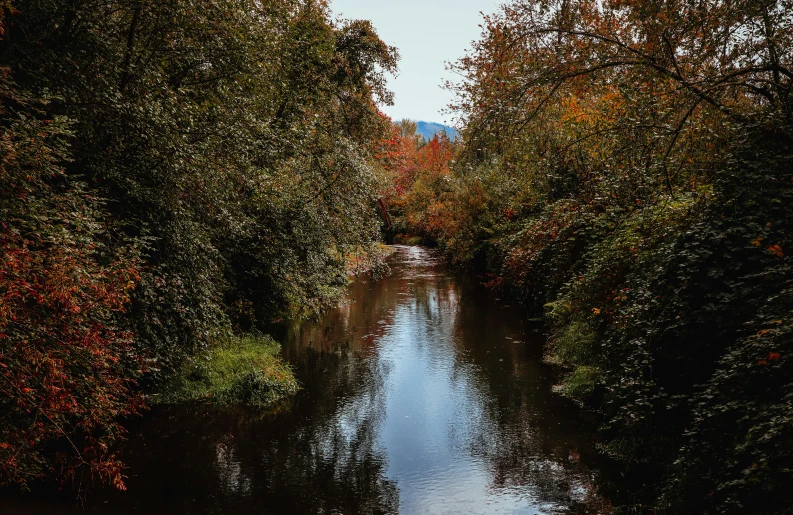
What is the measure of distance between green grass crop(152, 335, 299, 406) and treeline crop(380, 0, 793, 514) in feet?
22.3

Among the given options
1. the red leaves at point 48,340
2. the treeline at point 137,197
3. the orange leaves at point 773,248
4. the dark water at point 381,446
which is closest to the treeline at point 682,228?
the orange leaves at point 773,248

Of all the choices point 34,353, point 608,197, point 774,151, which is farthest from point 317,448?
point 774,151

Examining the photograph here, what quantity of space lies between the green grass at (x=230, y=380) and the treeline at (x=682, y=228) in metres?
6.79

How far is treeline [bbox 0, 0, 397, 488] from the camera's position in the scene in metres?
5.98

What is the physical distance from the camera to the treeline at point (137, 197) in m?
5.98

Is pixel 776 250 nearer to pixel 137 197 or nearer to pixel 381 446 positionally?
pixel 381 446

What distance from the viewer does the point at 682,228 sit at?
857 centimetres

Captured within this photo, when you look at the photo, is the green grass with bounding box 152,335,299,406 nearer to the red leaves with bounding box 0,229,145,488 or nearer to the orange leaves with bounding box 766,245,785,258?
the red leaves with bounding box 0,229,145,488

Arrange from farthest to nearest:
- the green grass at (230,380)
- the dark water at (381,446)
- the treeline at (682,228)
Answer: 1. the green grass at (230,380)
2. the dark water at (381,446)
3. the treeline at (682,228)

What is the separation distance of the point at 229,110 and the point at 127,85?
2.36m

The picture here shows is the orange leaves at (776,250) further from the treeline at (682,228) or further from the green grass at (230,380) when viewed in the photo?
the green grass at (230,380)

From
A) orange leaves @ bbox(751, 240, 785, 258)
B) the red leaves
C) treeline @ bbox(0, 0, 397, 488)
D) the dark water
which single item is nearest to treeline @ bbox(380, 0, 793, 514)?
orange leaves @ bbox(751, 240, 785, 258)

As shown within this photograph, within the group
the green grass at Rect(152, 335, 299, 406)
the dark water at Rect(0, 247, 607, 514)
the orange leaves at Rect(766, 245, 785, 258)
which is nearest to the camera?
the orange leaves at Rect(766, 245, 785, 258)

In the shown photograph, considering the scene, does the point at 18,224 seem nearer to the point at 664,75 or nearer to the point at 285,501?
the point at 285,501
